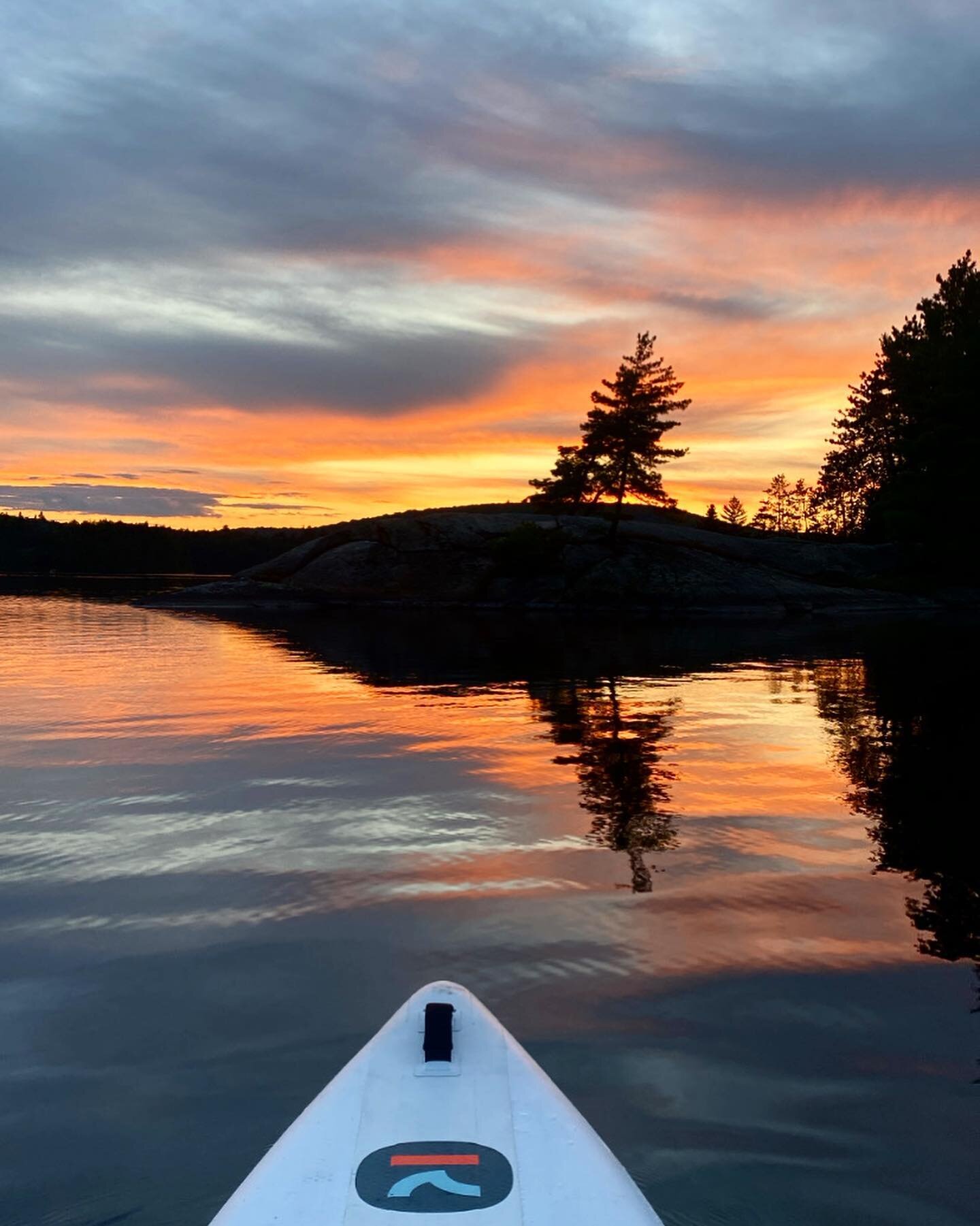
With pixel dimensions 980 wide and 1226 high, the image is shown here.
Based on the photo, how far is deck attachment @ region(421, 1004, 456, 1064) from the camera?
4148 millimetres

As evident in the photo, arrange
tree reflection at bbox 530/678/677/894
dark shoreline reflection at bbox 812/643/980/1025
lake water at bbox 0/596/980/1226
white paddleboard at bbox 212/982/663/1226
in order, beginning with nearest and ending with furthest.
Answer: white paddleboard at bbox 212/982/663/1226
lake water at bbox 0/596/980/1226
dark shoreline reflection at bbox 812/643/980/1025
tree reflection at bbox 530/678/677/894

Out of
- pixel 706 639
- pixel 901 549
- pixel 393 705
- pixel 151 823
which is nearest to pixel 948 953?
pixel 151 823

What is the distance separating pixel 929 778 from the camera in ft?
38.5

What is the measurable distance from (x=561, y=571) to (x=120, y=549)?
11326 cm

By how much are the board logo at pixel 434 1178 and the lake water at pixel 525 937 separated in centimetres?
85

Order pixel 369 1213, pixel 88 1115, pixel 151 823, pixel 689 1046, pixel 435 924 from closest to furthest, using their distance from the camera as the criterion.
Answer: pixel 369 1213 < pixel 88 1115 < pixel 689 1046 < pixel 435 924 < pixel 151 823

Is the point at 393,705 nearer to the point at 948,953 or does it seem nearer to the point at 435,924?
the point at 435,924

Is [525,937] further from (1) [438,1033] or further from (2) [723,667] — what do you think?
(2) [723,667]

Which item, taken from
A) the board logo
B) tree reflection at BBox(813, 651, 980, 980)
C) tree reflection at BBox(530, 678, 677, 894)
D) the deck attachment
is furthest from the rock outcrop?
the board logo

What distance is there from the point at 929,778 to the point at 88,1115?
33.2ft

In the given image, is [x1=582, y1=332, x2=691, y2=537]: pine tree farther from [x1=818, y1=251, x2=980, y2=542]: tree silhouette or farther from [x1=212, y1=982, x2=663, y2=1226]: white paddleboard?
[x1=212, y1=982, x2=663, y2=1226]: white paddleboard

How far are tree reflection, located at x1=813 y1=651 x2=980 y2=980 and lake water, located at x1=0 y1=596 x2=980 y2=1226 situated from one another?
0.06 metres

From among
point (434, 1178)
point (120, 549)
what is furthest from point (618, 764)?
point (120, 549)

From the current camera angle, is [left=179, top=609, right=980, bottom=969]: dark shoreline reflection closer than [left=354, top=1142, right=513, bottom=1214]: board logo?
No
